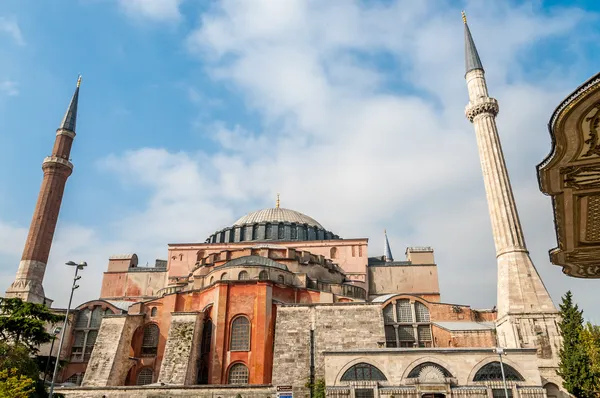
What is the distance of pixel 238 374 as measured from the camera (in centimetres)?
2169

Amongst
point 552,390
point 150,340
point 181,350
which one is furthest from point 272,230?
point 552,390

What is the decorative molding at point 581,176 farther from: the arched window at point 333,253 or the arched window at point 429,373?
the arched window at point 333,253

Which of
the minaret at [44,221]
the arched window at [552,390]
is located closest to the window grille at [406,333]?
the arched window at [552,390]

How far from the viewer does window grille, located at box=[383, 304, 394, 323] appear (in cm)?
2356

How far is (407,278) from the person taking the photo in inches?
1294

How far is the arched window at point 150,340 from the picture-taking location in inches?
979

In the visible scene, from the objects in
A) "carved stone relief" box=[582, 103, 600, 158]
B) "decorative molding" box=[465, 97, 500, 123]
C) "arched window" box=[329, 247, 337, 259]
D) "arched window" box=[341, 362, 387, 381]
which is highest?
"decorative molding" box=[465, 97, 500, 123]

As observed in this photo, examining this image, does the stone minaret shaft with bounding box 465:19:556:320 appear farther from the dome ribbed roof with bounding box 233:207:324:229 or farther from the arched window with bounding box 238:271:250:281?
the dome ribbed roof with bounding box 233:207:324:229

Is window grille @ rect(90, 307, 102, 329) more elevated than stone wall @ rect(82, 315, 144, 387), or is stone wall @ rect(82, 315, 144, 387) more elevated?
window grille @ rect(90, 307, 102, 329)

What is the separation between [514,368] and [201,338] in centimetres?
1470

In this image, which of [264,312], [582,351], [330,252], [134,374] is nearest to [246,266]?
[264,312]

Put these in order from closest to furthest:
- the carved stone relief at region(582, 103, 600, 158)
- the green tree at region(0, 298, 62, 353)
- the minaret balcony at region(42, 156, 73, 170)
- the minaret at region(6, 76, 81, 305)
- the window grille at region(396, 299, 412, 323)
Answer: the carved stone relief at region(582, 103, 600, 158)
the green tree at region(0, 298, 62, 353)
the window grille at region(396, 299, 412, 323)
the minaret at region(6, 76, 81, 305)
the minaret balcony at region(42, 156, 73, 170)

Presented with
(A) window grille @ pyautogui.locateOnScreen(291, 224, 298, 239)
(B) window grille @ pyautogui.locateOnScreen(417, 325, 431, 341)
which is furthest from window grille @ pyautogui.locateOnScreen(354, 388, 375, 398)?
(A) window grille @ pyautogui.locateOnScreen(291, 224, 298, 239)

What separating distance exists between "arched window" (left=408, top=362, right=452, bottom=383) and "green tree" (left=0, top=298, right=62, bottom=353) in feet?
52.3
